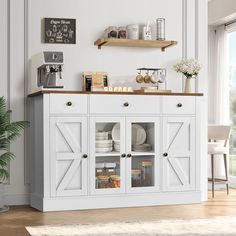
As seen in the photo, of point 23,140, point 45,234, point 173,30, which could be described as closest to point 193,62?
point 173,30

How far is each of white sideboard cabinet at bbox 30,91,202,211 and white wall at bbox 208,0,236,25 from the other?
5.50ft

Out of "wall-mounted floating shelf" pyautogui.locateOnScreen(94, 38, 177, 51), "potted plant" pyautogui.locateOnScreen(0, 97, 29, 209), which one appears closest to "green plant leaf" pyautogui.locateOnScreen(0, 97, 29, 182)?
"potted plant" pyautogui.locateOnScreen(0, 97, 29, 209)

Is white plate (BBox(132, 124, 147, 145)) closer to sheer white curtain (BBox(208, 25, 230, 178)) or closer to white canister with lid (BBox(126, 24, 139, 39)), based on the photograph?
white canister with lid (BBox(126, 24, 139, 39))

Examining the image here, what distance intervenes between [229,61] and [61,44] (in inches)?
99.3

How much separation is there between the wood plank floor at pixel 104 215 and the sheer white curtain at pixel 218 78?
197cm

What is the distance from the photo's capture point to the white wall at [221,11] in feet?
21.1

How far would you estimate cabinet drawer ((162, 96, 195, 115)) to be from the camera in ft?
Answer: 16.9

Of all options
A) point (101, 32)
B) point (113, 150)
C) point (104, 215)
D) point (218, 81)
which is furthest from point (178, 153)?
point (218, 81)

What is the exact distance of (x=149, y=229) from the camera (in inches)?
158

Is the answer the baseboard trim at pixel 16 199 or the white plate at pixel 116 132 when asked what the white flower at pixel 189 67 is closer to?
the white plate at pixel 116 132

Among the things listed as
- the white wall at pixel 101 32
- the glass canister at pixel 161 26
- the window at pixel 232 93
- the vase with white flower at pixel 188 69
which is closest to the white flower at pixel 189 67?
the vase with white flower at pixel 188 69

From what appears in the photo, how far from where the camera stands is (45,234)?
12.7ft

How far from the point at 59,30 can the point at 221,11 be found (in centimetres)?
230

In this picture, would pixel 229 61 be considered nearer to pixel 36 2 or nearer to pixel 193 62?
pixel 193 62
